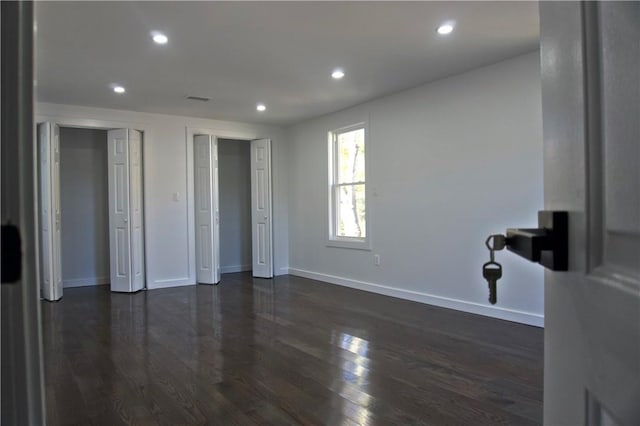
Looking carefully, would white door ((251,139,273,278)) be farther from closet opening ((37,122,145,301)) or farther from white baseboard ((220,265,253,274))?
closet opening ((37,122,145,301))

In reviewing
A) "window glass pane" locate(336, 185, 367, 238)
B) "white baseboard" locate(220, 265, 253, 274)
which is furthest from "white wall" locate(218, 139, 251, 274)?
"window glass pane" locate(336, 185, 367, 238)

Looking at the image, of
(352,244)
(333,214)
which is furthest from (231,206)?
(352,244)

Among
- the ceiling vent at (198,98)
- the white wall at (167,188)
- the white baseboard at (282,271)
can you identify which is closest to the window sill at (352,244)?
the white baseboard at (282,271)

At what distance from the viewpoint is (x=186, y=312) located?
451cm

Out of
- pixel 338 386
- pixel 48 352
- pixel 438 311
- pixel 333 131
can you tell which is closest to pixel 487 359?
pixel 338 386

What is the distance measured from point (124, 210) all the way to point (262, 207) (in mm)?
2005

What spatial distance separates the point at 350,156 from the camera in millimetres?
5988

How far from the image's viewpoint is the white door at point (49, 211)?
5160 millimetres

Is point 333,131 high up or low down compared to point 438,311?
up

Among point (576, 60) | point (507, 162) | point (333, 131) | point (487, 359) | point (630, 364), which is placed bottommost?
point (487, 359)

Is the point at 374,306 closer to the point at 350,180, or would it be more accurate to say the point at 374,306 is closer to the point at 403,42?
the point at 350,180

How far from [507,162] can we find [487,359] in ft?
6.20

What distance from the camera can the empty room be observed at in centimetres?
52

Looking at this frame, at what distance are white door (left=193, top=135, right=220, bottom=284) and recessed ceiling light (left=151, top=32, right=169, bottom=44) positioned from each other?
115 inches
